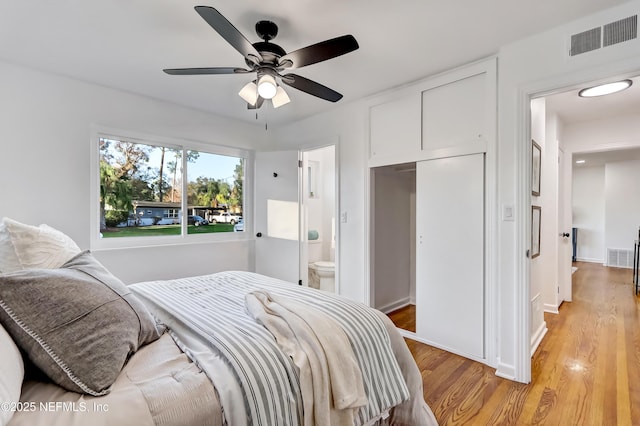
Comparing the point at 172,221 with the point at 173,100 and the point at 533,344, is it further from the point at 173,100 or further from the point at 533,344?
the point at 533,344

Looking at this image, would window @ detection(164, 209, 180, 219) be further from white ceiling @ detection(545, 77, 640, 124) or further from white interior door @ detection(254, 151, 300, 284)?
white ceiling @ detection(545, 77, 640, 124)

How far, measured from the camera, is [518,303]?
2205 millimetres

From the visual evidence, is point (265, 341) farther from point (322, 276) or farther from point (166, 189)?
point (322, 276)

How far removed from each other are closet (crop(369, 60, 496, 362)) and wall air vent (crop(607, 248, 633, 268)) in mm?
6095

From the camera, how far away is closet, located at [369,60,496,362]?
246 centimetres

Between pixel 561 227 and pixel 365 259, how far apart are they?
2.70m

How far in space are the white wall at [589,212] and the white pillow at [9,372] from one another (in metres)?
9.08

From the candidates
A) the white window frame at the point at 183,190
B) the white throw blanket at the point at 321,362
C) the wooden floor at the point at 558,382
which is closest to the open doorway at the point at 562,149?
the wooden floor at the point at 558,382

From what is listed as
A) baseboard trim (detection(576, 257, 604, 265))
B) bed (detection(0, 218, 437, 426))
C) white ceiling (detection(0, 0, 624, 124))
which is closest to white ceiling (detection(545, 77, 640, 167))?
white ceiling (detection(0, 0, 624, 124))

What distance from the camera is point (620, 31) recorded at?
71.6 inches

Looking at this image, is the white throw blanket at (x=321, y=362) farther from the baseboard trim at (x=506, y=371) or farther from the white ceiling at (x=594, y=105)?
the white ceiling at (x=594, y=105)

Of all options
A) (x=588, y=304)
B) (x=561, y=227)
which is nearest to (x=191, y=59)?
(x=561, y=227)

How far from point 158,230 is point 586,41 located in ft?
13.3

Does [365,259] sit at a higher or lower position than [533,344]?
higher
